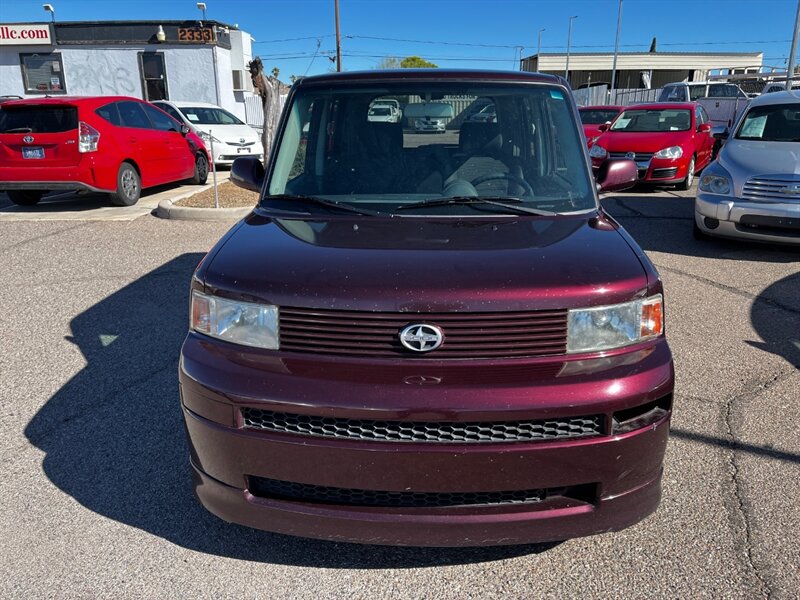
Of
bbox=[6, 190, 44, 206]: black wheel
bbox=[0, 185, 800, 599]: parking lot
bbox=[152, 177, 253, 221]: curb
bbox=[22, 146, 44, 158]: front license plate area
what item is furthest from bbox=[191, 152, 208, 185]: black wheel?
bbox=[0, 185, 800, 599]: parking lot

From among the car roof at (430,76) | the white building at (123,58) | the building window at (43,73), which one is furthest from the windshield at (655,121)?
the building window at (43,73)

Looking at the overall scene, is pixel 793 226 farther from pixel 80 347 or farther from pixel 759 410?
pixel 80 347

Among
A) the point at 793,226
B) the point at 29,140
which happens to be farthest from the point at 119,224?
the point at 793,226

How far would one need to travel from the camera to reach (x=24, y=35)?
82.5 feet

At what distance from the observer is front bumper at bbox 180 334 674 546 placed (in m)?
2.18

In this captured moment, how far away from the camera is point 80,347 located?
4863 mm

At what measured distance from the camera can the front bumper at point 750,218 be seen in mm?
6977

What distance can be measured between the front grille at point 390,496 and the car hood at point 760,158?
641 cm

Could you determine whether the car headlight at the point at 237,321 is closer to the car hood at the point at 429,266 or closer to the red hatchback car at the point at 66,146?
the car hood at the point at 429,266

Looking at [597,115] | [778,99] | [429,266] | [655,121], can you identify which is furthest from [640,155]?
[429,266]

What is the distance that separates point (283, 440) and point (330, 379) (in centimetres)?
27

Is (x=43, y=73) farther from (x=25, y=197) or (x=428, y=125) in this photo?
(x=428, y=125)

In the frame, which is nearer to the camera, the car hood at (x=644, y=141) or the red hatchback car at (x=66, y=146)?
the red hatchback car at (x=66, y=146)

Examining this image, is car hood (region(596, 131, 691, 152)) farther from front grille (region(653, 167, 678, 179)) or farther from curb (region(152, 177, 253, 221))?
curb (region(152, 177, 253, 221))
